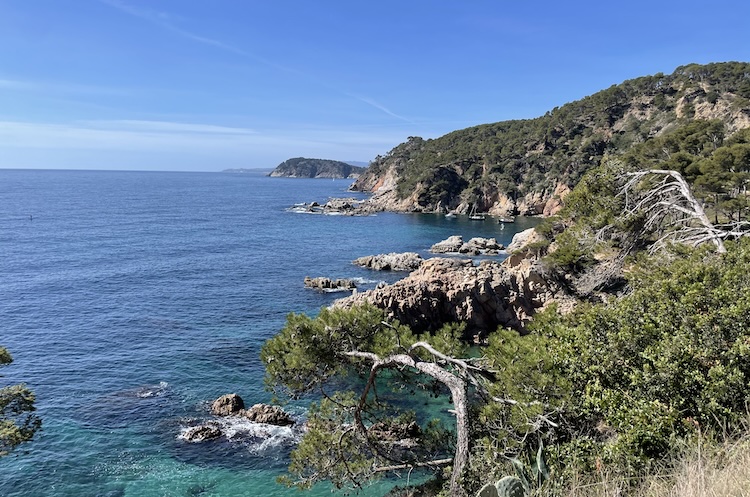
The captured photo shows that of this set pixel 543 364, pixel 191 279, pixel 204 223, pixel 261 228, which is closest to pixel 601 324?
pixel 543 364

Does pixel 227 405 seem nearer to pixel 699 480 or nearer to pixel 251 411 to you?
pixel 251 411

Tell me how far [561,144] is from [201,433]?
10148cm

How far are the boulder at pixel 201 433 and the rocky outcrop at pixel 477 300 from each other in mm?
12704

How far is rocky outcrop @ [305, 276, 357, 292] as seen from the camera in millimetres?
44662

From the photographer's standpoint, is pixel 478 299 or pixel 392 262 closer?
pixel 478 299

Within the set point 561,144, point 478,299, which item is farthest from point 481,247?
point 561,144

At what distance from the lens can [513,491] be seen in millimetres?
5805

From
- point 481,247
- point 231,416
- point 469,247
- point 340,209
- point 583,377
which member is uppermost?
point 583,377

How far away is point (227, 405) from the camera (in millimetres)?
23422

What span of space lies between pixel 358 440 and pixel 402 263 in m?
42.3

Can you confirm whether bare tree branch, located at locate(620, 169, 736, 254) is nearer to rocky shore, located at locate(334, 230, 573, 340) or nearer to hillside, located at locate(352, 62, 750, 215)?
rocky shore, located at locate(334, 230, 573, 340)

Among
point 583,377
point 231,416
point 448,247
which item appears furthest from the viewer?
point 448,247

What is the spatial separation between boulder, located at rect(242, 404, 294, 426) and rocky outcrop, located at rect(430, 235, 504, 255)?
43.0 m

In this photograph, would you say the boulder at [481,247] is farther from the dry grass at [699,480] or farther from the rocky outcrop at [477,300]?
the dry grass at [699,480]
